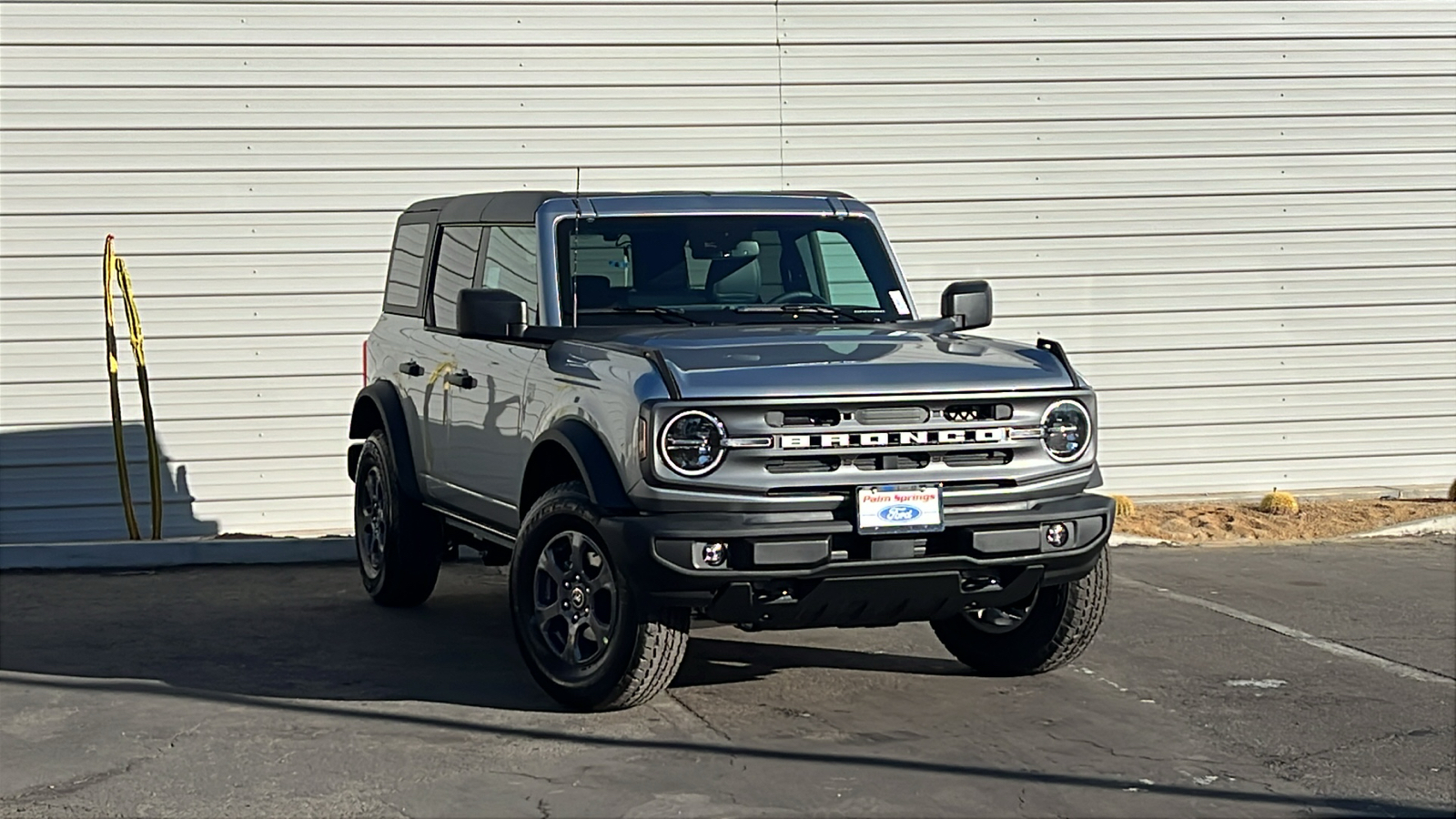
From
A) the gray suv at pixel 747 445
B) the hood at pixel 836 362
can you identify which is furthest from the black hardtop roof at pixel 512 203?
the hood at pixel 836 362

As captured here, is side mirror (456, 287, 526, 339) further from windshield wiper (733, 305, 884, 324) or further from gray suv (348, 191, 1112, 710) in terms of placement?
windshield wiper (733, 305, 884, 324)

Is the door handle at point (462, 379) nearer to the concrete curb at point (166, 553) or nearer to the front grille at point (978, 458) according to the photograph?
the front grille at point (978, 458)

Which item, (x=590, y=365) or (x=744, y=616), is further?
(x=590, y=365)

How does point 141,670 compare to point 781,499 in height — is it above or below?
below

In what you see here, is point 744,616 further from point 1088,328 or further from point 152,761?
point 1088,328

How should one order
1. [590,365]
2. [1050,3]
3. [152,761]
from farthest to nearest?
[1050,3]
[590,365]
[152,761]

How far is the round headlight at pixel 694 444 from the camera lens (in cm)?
620

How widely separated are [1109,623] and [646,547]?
128 inches

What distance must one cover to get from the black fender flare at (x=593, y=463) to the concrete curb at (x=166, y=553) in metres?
4.40

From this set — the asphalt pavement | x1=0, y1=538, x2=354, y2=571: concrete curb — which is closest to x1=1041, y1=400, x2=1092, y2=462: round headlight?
the asphalt pavement

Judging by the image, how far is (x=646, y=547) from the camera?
240 inches

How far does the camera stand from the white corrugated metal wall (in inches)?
469

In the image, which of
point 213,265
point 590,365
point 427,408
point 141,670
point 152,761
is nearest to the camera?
point 152,761

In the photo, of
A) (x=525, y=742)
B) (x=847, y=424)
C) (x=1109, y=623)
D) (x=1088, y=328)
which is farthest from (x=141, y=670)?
(x=1088, y=328)
